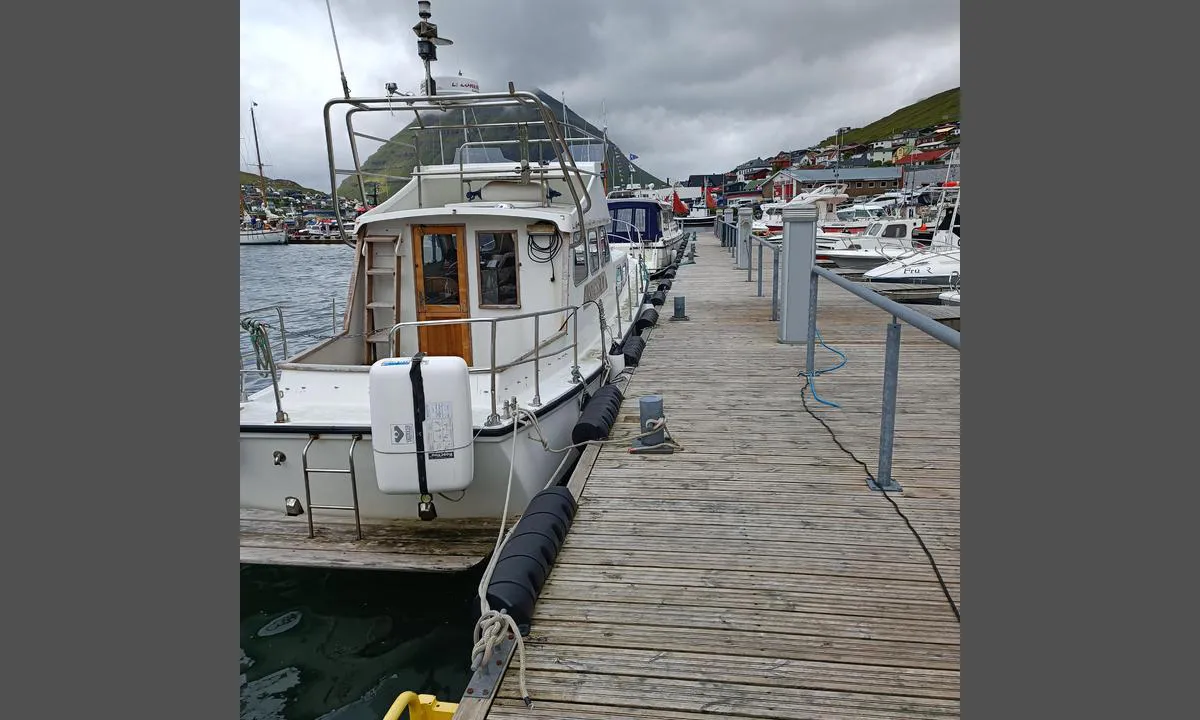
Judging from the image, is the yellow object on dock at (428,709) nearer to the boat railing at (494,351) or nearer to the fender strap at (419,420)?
the fender strap at (419,420)

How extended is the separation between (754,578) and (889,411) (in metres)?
1.35

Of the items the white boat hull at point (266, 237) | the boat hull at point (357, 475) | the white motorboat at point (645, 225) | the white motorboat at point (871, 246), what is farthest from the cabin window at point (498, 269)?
the white boat hull at point (266, 237)

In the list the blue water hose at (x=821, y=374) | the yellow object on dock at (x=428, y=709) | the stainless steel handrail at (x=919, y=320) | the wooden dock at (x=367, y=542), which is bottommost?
the wooden dock at (x=367, y=542)

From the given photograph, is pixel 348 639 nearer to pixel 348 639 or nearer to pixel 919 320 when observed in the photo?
pixel 348 639

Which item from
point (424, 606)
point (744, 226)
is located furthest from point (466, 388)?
point (744, 226)

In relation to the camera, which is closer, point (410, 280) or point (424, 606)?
point (424, 606)

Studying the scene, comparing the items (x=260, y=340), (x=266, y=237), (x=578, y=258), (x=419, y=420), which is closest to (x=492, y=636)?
(x=419, y=420)

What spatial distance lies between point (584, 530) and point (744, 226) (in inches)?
602

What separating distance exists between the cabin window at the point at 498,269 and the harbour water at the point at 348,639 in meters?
2.70

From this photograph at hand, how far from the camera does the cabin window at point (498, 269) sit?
6.36m

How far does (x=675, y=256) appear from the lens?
23.7m

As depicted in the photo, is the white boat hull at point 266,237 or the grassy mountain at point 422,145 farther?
the white boat hull at point 266,237

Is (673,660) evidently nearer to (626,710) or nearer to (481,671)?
(626,710)

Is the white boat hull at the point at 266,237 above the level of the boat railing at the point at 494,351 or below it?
above
